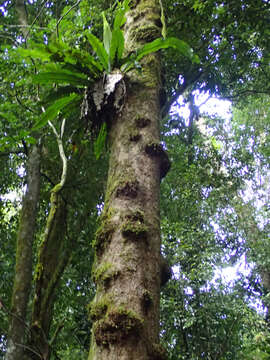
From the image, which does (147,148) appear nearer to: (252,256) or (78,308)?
(78,308)

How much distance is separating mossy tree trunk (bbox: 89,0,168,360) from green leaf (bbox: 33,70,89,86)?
13.7 inches

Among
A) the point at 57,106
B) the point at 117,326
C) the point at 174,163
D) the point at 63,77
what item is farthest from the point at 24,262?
the point at 174,163

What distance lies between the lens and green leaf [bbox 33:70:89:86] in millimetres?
2254

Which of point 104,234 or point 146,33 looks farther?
point 146,33

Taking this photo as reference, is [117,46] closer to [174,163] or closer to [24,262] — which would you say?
[24,262]

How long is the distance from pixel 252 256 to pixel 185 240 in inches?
94.9

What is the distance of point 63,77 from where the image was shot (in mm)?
2305

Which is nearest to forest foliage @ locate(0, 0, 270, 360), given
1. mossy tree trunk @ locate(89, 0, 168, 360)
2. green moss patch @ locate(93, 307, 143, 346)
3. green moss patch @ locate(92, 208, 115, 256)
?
mossy tree trunk @ locate(89, 0, 168, 360)

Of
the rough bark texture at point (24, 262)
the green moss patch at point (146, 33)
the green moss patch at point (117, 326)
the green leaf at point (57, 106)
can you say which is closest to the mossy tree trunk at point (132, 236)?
the green moss patch at point (117, 326)

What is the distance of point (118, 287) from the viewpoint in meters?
1.30

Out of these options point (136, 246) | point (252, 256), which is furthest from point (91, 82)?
point (252, 256)

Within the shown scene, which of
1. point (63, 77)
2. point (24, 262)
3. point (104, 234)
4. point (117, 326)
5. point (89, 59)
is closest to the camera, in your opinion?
point (117, 326)

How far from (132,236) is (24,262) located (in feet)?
9.99

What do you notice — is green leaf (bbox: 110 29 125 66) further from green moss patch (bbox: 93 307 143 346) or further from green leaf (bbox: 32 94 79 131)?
green moss patch (bbox: 93 307 143 346)
